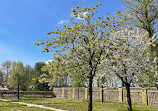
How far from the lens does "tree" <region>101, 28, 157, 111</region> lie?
9109mm

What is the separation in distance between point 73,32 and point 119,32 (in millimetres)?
2958

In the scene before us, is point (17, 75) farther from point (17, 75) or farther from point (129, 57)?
point (129, 57)

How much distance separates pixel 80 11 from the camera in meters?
8.88

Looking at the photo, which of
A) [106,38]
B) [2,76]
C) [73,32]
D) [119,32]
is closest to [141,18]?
[119,32]

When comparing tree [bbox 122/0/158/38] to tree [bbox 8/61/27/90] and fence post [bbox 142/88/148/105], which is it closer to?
fence post [bbox 142/88/148/105]

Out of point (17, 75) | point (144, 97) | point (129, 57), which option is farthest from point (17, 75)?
point (129, 57)

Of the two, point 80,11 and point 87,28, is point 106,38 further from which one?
point 80,11

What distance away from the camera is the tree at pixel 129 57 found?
9109mm

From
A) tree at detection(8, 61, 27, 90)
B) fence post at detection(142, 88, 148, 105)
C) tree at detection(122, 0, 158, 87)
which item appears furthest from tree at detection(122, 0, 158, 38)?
tree at detection(8, 61, 27, 90)

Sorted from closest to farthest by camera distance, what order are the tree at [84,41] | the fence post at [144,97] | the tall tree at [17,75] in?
the tree at [84,41] < the fence post at [144,97] < the tall tree at [17,75]

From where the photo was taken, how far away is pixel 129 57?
30.7 ft

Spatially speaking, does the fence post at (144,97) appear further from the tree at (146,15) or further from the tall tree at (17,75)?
the tall tree at (17,75)

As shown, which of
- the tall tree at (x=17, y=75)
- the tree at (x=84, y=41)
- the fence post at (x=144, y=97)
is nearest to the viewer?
the tree at (x=84, y=41)

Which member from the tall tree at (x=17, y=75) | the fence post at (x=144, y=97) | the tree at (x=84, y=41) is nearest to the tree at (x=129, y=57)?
the tree at (x=84, y=41)
